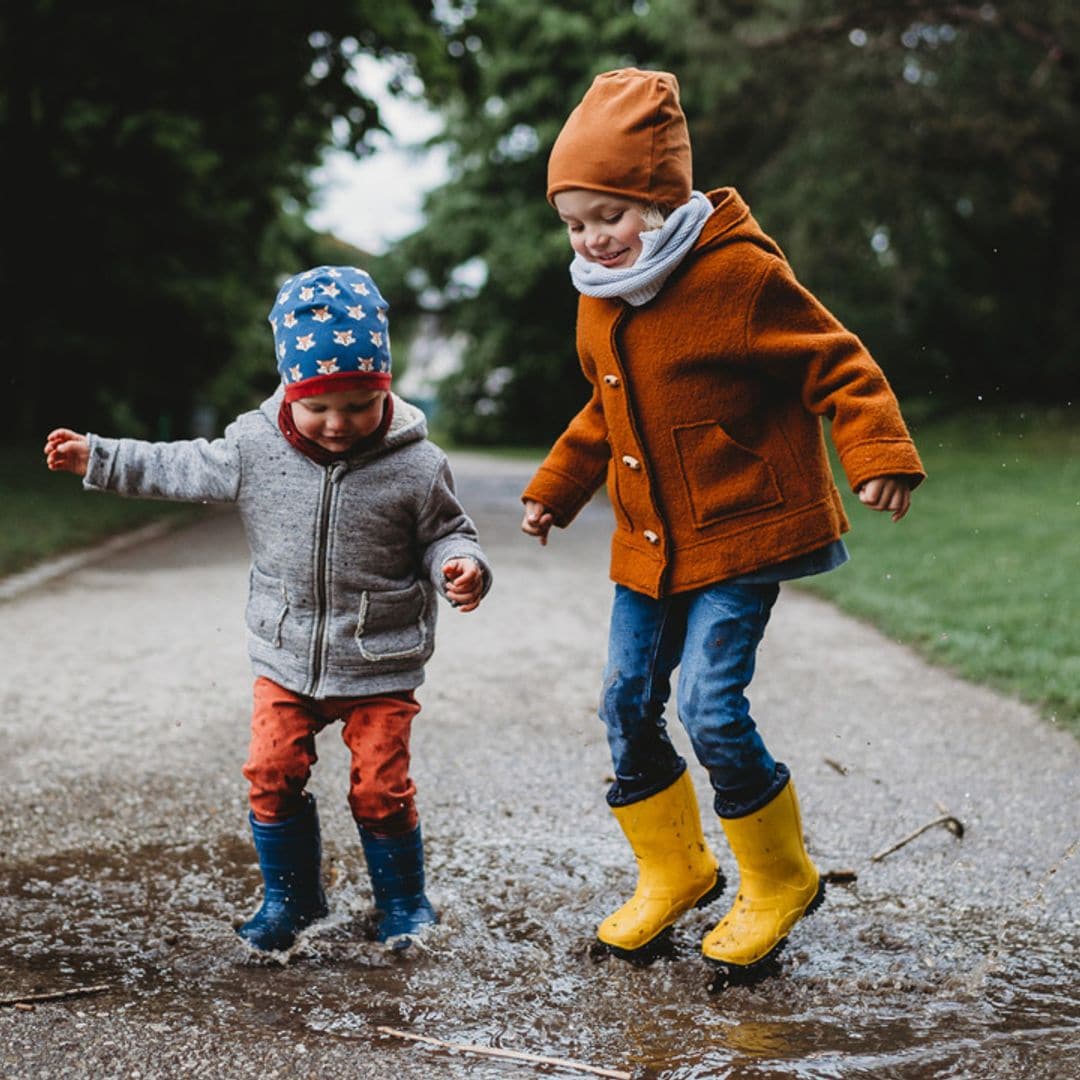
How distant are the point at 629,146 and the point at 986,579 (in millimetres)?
6501

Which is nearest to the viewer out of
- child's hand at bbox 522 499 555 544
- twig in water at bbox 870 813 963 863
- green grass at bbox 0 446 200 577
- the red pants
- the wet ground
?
the wet ground

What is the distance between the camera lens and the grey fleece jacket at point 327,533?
291 centimetres

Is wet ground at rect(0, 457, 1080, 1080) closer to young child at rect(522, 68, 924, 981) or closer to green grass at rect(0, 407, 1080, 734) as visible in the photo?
young child at rect(522, 68, 924, 981)

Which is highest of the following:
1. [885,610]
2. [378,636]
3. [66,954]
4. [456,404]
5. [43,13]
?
[43,13]

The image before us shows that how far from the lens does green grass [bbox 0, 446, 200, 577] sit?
9.55m

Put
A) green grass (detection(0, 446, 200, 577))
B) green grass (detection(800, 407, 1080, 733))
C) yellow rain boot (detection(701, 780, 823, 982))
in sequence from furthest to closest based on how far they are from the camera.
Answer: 1. green grass (detection(0, 446, 200, 577))
2. green grass (detection(800, 407, 1080, 733))
3. yellow rain boot (detection(701, 780, 823, 982))

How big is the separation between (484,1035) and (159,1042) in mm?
547

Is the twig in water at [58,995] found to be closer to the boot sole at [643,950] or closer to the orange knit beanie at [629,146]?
the boot sole at [643,950]

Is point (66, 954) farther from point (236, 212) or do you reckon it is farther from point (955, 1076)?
point (236, 212)

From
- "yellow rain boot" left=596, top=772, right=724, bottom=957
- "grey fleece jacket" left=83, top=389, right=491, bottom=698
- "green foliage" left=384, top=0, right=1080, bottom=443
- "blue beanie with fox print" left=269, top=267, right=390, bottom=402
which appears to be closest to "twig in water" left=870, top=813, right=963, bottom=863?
"yellow rain boot" left=596, top=772, right=724, bottom=957

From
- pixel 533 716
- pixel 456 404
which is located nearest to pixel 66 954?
pixel 533 716

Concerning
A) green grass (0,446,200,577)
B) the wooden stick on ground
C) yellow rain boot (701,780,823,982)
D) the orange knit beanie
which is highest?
the orange knit beanie

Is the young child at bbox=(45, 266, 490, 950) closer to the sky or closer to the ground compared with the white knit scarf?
closer to the ground

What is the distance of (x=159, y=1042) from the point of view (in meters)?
2.41
